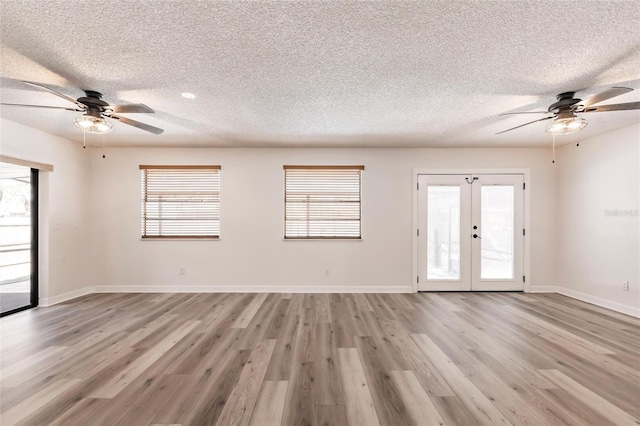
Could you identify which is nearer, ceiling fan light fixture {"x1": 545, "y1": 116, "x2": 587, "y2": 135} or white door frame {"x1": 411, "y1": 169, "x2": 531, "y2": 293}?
ceiling fan light fixture {"x1": 545, "y1": 116, "x2": 587, "y2": 135}

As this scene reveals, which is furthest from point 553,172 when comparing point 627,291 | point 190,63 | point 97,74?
point 97,74

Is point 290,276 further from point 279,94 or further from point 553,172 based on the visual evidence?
point 553,172

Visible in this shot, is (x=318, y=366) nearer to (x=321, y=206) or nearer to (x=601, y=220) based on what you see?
(x=321, y=206)

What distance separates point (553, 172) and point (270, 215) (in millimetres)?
5255

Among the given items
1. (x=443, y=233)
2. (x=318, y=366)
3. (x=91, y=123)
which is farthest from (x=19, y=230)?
(x=443, y=233)

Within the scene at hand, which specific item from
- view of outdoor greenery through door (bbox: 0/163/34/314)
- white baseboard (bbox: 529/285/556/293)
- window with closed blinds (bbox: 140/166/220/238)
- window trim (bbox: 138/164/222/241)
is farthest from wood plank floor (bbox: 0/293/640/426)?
window with closed blinds (bbox: 140/166/220/238)

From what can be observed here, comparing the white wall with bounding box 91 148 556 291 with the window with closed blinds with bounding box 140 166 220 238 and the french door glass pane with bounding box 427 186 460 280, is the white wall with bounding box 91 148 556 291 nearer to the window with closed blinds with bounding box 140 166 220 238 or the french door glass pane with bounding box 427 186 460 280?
the window with closed blinds with bounding box 140 166 220 238

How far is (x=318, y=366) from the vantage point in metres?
2.34

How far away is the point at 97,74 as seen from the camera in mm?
2416

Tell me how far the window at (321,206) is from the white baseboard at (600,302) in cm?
371

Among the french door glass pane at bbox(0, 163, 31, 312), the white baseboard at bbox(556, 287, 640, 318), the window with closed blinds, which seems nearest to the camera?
the white baseboard at bbox(556, 287, 640, 318)

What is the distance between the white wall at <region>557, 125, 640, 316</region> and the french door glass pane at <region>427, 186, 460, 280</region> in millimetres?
1829

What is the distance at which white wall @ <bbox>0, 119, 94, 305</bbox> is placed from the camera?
156 inches

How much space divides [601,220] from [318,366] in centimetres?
492
